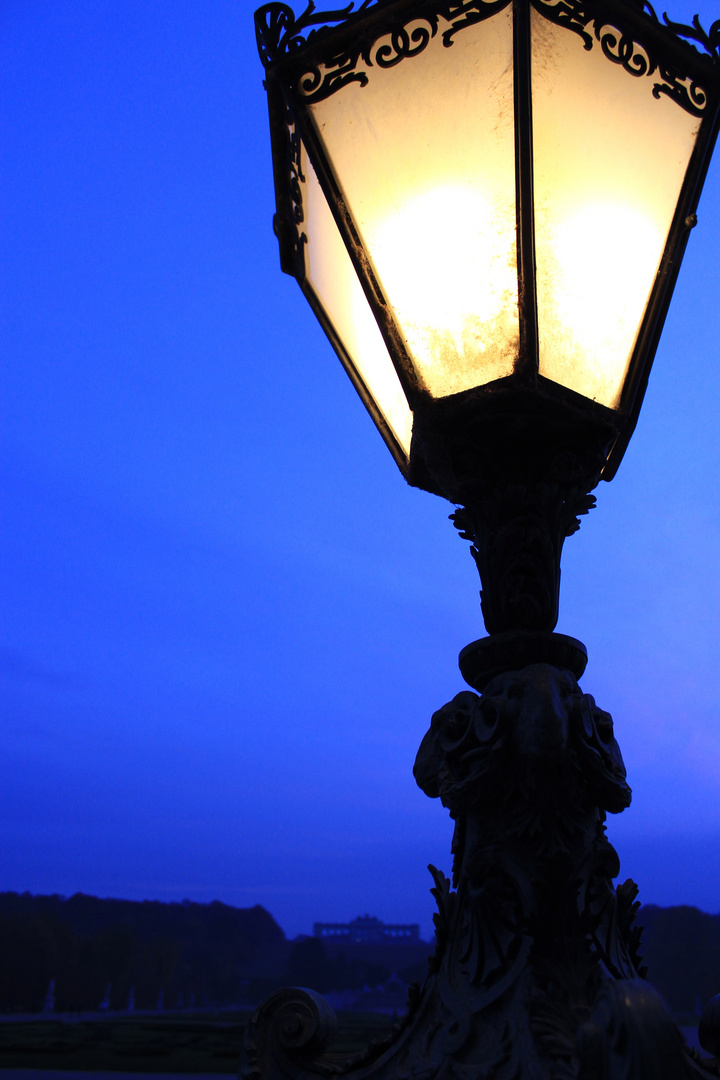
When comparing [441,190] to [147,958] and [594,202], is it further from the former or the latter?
[147,958]

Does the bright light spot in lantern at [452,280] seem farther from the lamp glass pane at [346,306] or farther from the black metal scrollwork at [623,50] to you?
the black metal scrollwork at [623,50]

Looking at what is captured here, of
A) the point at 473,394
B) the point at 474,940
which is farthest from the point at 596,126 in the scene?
the point at 474,940

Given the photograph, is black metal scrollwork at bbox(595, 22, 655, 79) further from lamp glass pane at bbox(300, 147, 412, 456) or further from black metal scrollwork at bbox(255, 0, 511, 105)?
lamp glass pane at bbox(300, 147, 412, 456)

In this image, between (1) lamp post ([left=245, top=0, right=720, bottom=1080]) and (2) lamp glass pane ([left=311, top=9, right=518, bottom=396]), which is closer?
(1) lamp post ([left=245, top=0, right=720, bottom=1080])

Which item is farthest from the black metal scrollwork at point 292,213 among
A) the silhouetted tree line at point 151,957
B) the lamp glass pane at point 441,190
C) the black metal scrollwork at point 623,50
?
the silhouetted tree line at point 151,957

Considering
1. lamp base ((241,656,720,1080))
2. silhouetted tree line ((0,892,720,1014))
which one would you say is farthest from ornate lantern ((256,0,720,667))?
silhouetted tree line ((0,892,720,1014))

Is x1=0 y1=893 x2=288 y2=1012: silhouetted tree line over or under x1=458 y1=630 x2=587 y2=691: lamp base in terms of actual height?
under

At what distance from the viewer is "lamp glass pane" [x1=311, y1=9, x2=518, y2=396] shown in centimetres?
175

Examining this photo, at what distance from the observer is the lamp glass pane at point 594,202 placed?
5.80 feet

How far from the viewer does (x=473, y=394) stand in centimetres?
181

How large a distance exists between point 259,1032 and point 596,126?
2293 mm

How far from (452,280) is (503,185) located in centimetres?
23

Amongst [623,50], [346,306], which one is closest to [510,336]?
[346,306]

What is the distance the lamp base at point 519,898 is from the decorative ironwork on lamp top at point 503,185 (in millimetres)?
622
